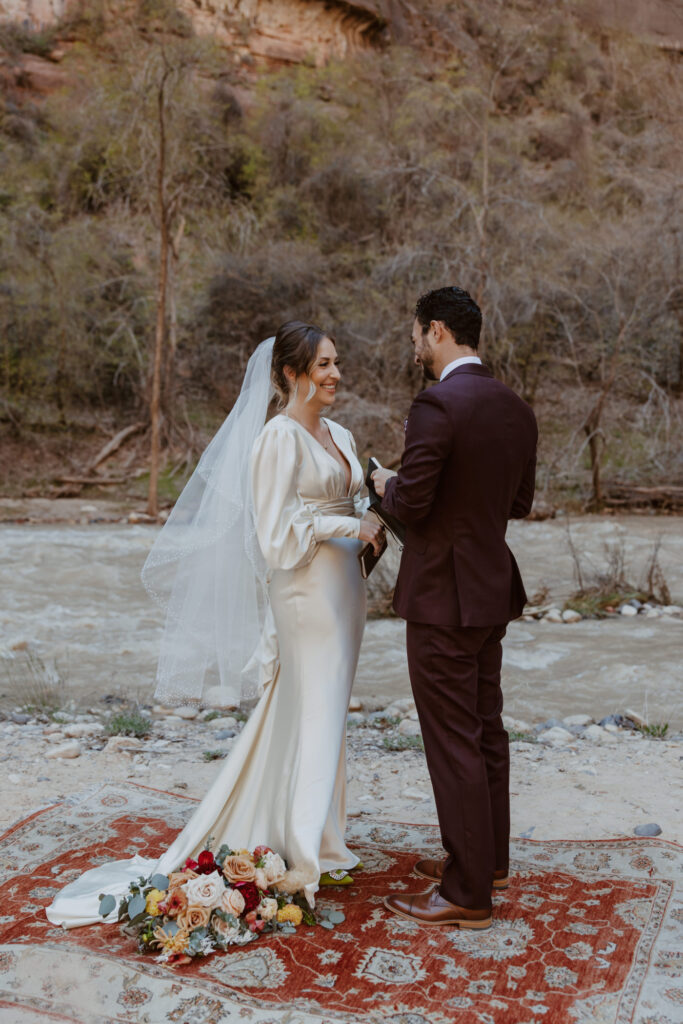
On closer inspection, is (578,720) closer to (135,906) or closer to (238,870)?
(238,870)

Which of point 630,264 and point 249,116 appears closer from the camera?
point 630,264

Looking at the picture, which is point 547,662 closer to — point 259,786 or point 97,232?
point 259,786

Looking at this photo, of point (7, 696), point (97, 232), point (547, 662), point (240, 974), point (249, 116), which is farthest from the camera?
point (249, 116)

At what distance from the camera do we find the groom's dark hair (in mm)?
2939

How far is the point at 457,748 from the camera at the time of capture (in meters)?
2.98

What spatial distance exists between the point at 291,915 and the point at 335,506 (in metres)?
1.41

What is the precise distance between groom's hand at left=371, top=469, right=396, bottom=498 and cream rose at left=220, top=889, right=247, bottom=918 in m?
1.40

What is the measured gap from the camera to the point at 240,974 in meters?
2.78

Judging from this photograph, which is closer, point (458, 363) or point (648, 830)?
point (458, 363)

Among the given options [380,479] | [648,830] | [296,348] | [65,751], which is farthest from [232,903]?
[65,751]

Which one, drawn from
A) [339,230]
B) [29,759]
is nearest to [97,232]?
[339,230]

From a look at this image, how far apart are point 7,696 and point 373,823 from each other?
12.3ft

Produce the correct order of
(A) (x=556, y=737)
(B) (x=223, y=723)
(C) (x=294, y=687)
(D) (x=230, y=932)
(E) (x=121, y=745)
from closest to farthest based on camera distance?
(D) (x=230, y=932), (C) (x=294, y=687), (E) (x=121, y=745), (A) (x=556, y=737), (B) (x=223, y=723)

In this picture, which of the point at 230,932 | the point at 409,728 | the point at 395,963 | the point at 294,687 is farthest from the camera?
the point at 409,728
